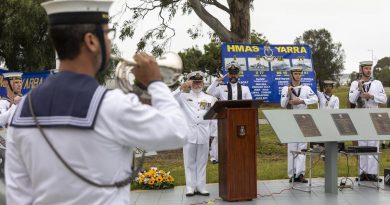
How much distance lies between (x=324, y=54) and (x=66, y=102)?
66725mm

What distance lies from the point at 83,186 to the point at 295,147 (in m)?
8.40

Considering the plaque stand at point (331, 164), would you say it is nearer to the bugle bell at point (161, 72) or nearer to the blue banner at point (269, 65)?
the blue banner at point (269, 65)

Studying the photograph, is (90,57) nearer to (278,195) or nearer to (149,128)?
(149,128)

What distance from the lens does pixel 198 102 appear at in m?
9.54

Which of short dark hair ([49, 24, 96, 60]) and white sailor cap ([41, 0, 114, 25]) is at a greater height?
white sailor cap ([41, 0, 114, 25])

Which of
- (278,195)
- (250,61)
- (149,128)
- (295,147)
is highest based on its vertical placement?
(250,61)

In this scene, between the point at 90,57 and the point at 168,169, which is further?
the point at 168,169

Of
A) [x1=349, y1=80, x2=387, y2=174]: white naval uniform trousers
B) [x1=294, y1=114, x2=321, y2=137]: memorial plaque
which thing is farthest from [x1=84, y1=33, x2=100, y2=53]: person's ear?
[x1=349, y1=80, x2=387, y2=174]: white naval uniform trousers

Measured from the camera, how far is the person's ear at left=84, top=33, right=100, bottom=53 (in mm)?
2230

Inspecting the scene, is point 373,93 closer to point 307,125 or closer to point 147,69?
point 307,125

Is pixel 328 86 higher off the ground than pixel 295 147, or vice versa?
pixel 328 86

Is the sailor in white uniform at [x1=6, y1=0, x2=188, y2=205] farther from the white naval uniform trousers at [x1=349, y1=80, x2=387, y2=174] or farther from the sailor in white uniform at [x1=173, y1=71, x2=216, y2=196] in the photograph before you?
the white naval uniform trousers at [x1=349, y1=80, x2=387, y2=174]

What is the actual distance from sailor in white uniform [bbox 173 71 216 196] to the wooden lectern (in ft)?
2.61

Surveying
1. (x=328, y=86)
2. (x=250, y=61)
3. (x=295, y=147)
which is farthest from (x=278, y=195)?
(x=250, y=61)
